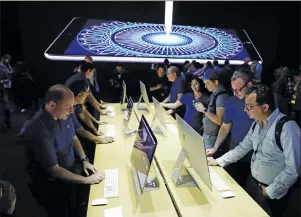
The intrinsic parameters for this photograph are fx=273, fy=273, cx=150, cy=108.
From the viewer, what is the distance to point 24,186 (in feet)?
9.71

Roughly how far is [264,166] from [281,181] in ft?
0.61

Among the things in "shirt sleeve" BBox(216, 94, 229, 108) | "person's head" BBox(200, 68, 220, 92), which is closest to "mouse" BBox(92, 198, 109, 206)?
"shirt sleeve" BBox(216, 94, 229, 108)

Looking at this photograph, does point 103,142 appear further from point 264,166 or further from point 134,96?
point 134,96

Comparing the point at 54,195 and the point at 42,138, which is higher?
the point at 42,138

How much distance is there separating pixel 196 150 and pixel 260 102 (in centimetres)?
53

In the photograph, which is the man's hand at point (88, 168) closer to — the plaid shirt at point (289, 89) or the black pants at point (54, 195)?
the black pants at point (54, 195)

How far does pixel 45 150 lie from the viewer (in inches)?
70.6

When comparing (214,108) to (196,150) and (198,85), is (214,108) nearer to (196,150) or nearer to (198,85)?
(198,85)

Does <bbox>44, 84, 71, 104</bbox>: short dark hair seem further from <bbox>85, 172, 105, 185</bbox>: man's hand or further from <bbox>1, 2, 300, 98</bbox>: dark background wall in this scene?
<bbox>1, 2, 300, 98</bbox>: dark background wall

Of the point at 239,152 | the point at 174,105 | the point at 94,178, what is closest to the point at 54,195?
the point at 94,178

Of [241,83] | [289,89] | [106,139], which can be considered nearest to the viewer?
[241,83]

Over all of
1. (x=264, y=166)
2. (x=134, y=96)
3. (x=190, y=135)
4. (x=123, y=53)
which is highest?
(x=190, y=135)

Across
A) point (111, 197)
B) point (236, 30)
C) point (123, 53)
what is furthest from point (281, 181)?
point (236, 30)

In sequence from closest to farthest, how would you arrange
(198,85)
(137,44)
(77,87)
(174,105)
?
1. (77,87)
2. (198,85)
3. (174,105)
4. (137,44)
